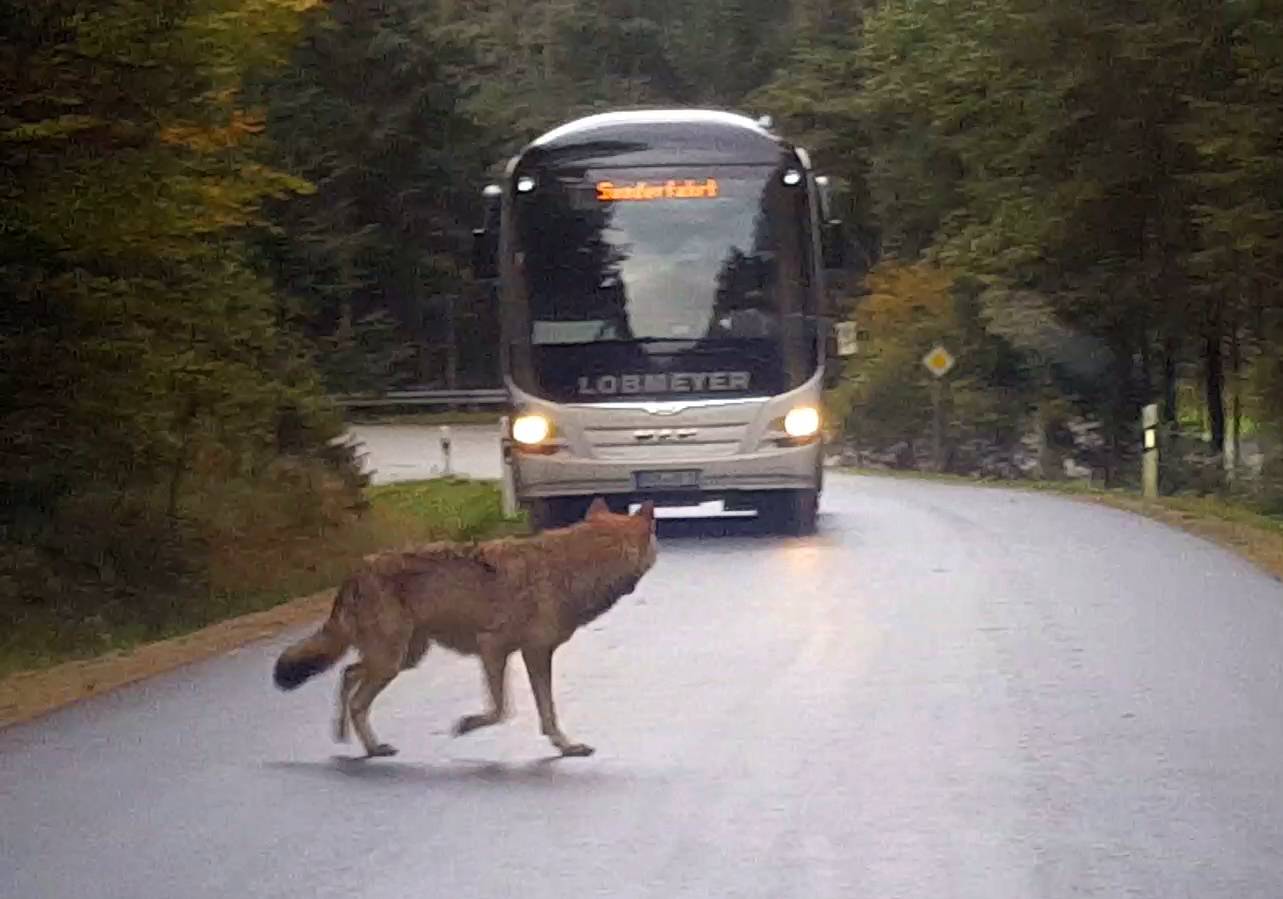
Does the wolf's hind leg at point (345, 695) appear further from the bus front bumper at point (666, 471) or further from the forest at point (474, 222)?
the bus front bumper at point (666, 471)

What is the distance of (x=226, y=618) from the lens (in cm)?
1850

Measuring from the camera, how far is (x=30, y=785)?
1052 centimetres

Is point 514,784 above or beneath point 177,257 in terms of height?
beneath

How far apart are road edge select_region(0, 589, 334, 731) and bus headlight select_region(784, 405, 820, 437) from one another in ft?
18.3

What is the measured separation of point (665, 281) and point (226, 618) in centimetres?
633

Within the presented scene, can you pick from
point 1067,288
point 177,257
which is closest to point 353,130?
point 1067,288

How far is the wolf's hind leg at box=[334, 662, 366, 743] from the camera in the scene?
10.9 meters

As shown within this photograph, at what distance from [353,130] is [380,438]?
11.9 m

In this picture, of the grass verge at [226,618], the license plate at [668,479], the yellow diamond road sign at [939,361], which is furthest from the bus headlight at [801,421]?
the yellow diamond road sign at [939,361]

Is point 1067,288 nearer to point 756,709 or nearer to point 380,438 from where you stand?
point 380,438

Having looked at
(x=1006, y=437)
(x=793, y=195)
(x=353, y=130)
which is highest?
(x=353, y=130)

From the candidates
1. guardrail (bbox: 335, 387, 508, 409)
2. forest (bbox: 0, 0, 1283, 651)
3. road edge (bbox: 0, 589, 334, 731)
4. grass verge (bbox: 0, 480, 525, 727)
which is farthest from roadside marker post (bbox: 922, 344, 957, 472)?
road edge (bbox: 0, 589, 334, 731)

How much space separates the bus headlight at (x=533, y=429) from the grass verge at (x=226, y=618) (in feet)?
5.63

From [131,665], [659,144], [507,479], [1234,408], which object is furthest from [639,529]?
[1234,408]
